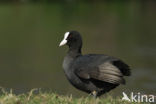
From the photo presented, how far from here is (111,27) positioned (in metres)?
30.9

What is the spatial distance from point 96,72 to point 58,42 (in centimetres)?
1624

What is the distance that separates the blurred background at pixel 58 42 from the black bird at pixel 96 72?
4911mm

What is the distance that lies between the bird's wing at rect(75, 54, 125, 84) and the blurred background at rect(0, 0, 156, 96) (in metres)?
5.05

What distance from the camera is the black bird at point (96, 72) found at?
7930 millimetres

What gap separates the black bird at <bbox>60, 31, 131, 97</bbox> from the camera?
793cm

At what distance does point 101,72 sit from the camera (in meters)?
8.01

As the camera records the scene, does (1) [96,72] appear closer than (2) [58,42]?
Yes

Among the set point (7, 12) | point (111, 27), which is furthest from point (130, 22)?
point (7, 12)

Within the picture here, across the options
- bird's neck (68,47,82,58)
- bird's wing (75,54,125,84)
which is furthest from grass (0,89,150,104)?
bird's neck (68,47,82,58)

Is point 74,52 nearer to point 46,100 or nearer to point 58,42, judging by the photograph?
point 46,100

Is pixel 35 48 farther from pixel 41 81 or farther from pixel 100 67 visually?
pixel 100 67

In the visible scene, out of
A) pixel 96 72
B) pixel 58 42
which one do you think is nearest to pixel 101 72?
pixel 96 72

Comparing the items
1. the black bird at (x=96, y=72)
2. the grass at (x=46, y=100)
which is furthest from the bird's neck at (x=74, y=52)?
the grass at (x=46, y=100)

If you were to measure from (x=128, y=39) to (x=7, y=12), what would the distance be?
16.2 m
